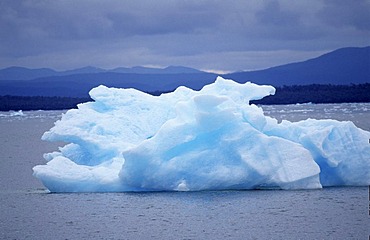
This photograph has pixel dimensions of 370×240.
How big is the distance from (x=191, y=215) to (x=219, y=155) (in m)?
1.75

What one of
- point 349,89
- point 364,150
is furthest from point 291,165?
point 349,89

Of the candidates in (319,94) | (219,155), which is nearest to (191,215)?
(219,155)

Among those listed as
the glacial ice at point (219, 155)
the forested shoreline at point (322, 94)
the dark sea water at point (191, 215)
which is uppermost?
the forested shoreline at point (322, 94)

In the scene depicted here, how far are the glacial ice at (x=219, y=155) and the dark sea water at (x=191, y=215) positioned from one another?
30 centimetres

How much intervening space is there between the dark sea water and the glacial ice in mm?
296

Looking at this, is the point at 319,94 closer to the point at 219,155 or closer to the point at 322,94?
the point at 322,94

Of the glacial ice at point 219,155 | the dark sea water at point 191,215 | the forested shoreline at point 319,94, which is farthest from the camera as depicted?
the forested shoreline at point 319,94

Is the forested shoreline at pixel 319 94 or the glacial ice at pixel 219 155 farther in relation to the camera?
the forested shoreline at pixel 319 94

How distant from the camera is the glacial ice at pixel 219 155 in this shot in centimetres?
1453

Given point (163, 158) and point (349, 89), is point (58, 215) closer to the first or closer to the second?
point (163, 158)

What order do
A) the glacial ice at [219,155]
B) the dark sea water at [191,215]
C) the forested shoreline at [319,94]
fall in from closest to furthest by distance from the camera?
the dark sea water at [191,215] → the glacial ice at [219,155] → the forested shoreline at [319,94]

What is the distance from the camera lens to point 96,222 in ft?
44.1

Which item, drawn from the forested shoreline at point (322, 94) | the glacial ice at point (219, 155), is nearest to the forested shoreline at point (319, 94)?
the forested shoreline at point (322, 94)

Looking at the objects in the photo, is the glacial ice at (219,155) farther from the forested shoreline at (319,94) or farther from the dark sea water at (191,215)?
the forested shoreline at (319,94)
